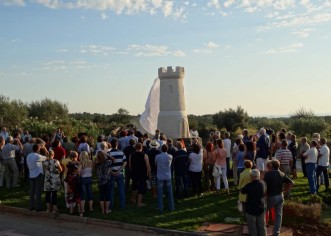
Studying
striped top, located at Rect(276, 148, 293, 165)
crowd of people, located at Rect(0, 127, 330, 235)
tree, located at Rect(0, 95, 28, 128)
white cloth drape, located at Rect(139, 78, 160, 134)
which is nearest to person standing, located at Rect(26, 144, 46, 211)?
crowd of people, located at Rect(0, 127, 330, 235)

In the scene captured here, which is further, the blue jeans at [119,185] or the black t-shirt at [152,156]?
the black t-shirt at [152,156]

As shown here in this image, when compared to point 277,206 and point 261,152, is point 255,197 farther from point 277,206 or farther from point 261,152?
point 261,152

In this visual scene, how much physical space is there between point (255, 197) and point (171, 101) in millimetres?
17501

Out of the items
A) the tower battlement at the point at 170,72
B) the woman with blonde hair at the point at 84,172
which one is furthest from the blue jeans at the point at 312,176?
the tower battlement at the point at 170,72

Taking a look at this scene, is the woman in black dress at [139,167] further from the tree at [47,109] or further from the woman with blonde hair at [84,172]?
the tree at [47,109]

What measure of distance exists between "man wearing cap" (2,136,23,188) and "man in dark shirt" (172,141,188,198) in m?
5.92

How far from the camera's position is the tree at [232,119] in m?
47.8

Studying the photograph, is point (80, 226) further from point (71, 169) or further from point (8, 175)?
point (8, 175)

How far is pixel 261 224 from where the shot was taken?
920cm

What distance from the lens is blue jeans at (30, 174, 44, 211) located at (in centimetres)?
1245

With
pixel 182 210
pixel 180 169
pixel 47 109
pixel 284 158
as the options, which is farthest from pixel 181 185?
pixel 47 109

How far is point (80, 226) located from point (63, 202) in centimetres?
236

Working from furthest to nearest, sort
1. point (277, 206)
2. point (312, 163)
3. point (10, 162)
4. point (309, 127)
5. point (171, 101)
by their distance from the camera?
point (309, 127), point (171, 101), point (10, 162), point (312, 163), point (277, 206)

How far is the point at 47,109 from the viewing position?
5031 centimetres
